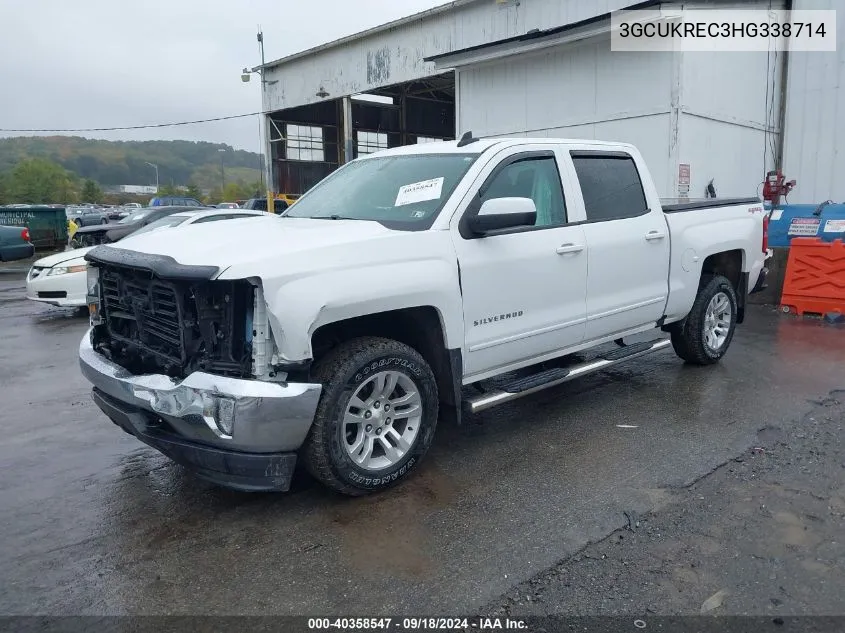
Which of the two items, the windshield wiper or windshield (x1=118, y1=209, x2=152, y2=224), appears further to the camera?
windshield (x1=118, y1=209, x2=152, y2=224)

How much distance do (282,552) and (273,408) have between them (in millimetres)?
691

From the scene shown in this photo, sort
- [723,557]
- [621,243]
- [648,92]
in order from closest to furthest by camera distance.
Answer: [723,557], [621,243], [648,92]

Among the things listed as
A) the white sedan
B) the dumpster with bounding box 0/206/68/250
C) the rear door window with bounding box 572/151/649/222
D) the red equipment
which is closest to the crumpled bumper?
the rear door window with bounding box 572/151/649/222

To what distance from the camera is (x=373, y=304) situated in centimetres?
358

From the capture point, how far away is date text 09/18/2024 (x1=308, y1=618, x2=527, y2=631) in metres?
2.66

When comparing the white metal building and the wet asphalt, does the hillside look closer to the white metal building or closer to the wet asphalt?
the white metal building

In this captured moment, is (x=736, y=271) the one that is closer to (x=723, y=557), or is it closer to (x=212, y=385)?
(x=723, y=557)

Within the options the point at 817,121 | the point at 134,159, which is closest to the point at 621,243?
the point at 817,121

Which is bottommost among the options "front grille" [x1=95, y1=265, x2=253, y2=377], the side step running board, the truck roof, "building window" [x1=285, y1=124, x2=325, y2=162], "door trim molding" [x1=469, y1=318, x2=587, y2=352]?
the side step running board

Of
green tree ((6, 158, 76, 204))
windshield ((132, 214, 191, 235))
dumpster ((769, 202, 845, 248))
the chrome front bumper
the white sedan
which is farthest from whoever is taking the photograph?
green tree ((6, 158, 76, 204))

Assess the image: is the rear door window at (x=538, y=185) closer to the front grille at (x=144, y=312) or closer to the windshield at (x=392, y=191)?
the windshield at (x=392, y=191)

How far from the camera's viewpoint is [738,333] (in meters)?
8.19

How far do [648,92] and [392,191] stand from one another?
379 inches

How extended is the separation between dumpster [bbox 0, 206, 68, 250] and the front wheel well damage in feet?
65.1
